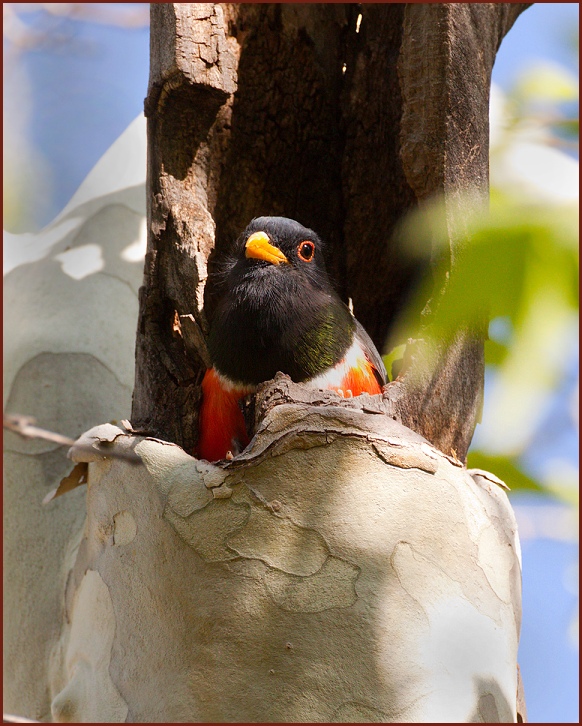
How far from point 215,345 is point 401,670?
1.75m

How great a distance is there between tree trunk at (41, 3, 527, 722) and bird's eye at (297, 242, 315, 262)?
1.64 ft

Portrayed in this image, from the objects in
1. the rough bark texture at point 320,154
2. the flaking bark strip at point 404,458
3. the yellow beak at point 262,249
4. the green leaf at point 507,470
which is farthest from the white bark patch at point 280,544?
→ the yellow beak at point 262,249

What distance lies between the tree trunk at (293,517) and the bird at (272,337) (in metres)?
0.14

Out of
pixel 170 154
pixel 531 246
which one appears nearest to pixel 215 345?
pixel 170 154

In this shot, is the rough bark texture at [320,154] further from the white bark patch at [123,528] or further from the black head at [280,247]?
the white bark patch at [123,528]

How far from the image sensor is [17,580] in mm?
3867

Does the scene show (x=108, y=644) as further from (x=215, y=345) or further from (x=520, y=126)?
(x=520, y=126)

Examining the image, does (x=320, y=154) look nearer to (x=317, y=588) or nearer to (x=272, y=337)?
(x=272, y=337)

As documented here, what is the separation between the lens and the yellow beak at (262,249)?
3804 millimetres

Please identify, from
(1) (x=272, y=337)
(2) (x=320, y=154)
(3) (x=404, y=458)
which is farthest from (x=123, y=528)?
(2) (x=320, y=154)

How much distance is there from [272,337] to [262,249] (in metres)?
0.47

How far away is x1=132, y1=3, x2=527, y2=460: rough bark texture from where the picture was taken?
337 centimetres

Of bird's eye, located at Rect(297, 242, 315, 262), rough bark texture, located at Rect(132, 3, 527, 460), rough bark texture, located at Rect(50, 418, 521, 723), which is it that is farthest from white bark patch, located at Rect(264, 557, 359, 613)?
bird's eye, located at Rect(297, 242, 315, 262)

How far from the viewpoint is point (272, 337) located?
3613mm
